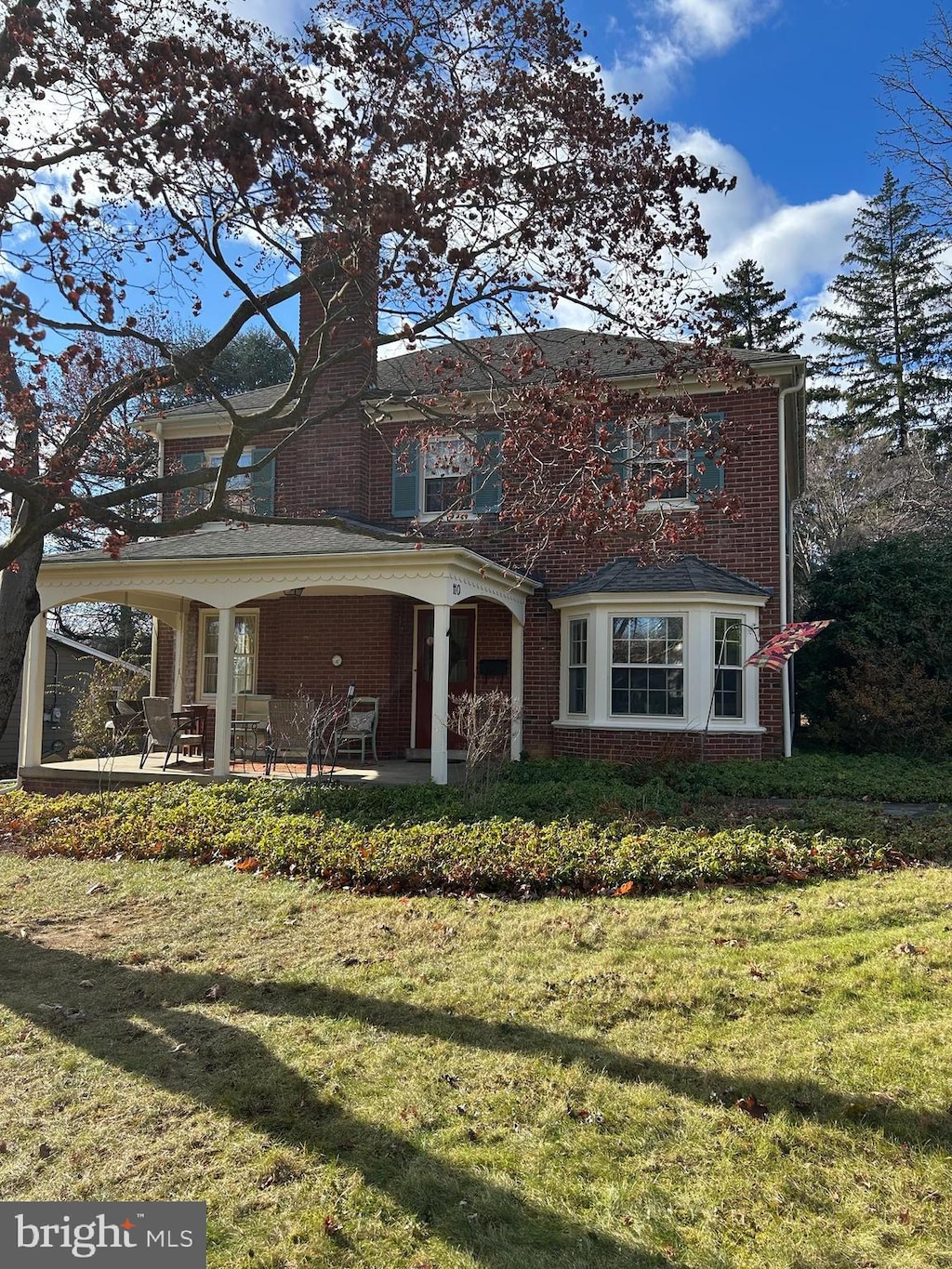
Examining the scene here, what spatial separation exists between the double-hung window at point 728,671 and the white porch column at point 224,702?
699 centimetres

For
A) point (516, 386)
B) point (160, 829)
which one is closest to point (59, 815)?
point (160, 829)

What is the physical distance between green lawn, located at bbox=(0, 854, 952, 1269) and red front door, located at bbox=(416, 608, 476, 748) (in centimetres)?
796

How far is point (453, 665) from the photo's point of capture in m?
14.5

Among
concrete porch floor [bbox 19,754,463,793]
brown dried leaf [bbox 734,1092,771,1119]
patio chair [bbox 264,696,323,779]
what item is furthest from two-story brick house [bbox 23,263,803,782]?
brown dried leaf [bbox 734,1092,771,1119]

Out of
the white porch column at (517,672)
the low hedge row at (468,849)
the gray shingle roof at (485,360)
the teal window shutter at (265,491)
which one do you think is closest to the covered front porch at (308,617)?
the white porch column at (517,672)

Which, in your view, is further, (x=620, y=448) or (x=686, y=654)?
(x=686, y=654)

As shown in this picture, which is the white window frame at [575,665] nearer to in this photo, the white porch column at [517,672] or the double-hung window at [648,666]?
the double-hung window at [648,666]

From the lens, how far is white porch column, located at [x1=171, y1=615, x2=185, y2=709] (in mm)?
15547

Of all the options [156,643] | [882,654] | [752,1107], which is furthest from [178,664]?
[752,1107]

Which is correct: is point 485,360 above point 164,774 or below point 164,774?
above

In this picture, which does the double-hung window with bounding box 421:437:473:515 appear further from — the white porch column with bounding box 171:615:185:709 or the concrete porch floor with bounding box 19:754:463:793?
the white porch column with bounding box 171:615:185:709

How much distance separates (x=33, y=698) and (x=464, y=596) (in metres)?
6.69

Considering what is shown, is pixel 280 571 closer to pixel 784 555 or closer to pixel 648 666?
pixel 648 666

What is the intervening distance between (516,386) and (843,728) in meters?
9.45
